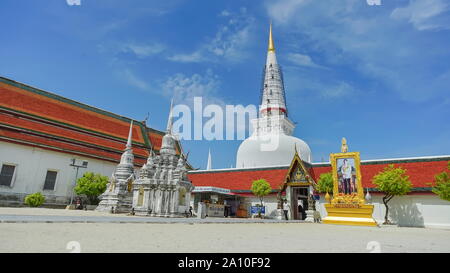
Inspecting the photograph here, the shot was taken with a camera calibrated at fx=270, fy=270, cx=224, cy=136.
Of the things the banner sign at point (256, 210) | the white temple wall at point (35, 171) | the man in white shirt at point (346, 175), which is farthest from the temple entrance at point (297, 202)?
the white temple wall at point (35, 171)

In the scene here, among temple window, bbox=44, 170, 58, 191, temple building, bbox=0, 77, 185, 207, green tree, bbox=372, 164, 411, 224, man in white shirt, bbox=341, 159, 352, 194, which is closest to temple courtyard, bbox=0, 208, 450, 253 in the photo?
man in white shirt, bbox=341, 159, 352, 194

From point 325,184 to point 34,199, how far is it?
23.3m

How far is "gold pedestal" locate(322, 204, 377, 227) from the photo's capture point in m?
17.0

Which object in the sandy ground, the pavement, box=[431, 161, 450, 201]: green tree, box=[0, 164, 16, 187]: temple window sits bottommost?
the sandy ground

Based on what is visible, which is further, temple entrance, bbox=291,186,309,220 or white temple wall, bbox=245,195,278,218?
white temple wall, bbox=245,195,278,218

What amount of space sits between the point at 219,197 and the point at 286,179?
6.49m

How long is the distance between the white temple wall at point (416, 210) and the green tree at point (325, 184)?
325 cm

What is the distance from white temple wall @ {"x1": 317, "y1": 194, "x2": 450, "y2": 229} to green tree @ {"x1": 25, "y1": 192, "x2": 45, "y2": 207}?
26.4m

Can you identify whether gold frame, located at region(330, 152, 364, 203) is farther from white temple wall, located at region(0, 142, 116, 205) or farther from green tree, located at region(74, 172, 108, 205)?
white temple wall, located at region(0, 142, 116, 205)

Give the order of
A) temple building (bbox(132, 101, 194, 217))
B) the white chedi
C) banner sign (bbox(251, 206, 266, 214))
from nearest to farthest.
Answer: temple building (bbox(132, 101, 194, 217)) → banner sign (bbox(251, 206, 266, 214)) → the white chedi

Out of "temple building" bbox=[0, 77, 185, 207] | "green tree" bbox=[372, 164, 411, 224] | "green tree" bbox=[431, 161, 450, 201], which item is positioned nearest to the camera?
"green tree" bbox=[431, 161, 450, 201]

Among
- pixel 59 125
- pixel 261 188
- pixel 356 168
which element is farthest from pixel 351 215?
pixel 59 125

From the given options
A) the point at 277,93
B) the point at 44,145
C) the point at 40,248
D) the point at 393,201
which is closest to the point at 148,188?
the point at 44,145
